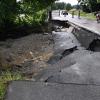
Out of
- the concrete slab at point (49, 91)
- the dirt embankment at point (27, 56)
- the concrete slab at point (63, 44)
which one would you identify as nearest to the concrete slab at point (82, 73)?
the concrete slab at point (49, 91)

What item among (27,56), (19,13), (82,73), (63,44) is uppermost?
(19,13)

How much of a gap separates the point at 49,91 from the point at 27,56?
27.6 feet

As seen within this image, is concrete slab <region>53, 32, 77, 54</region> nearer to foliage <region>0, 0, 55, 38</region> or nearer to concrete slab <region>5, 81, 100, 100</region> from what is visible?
foliage <region>0, 0, 55, 38</region>

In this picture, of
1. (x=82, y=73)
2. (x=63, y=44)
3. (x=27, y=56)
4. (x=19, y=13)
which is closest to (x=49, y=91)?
(x=82, y=73)

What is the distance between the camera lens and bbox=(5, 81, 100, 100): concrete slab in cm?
637

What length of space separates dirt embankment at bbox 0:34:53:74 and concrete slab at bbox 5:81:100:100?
350 centimetres

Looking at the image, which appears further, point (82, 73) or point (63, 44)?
point (63, 44)

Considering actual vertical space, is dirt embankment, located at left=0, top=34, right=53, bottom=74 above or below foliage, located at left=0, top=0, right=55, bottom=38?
below

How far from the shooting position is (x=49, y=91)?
6.58 meters

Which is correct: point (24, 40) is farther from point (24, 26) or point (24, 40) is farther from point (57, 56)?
point (57, 56)

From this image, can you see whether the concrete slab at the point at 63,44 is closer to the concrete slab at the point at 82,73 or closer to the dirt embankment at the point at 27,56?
the dirt embankment at the point at 27,56

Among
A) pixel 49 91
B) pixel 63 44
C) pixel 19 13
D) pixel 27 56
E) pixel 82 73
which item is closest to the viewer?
pixel 49 91

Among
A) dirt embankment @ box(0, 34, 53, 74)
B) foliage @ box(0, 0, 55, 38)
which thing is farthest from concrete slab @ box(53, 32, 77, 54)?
foliage @ box(0, 0, 55, 38)

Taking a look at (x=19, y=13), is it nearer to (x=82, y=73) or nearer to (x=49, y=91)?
(x=82, y=73)
